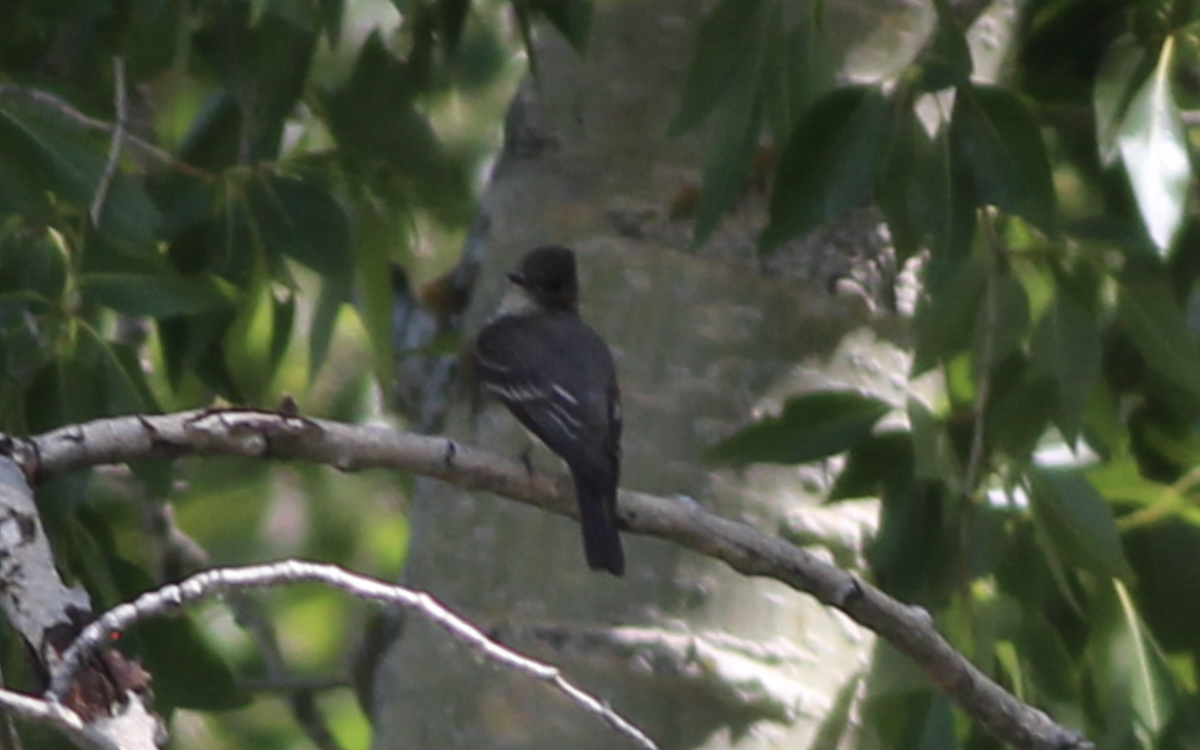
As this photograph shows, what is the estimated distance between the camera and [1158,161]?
6.56 ft

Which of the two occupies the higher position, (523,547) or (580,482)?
(580,482)

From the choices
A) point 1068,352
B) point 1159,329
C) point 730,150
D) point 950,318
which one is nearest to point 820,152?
point 730,150

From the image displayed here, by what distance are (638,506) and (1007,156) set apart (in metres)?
0.57

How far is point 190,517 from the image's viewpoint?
3605 millimetres

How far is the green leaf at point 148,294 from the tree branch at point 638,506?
379 millimetres

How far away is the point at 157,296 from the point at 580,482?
562 millimetres

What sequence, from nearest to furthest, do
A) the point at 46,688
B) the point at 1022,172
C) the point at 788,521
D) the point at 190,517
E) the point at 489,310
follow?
1. the point at 46,688
2. the point at 1022,172
3. the point at 788,521
4. the point at 489,310
5. the point at 190,517

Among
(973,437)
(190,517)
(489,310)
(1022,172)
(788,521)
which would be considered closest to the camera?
(1022,172)

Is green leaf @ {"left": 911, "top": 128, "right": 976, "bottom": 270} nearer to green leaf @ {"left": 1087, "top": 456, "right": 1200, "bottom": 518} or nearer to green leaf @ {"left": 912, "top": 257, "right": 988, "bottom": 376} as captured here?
green leaf @ {"left": 912, "top": 257, "right": 988, "bottom": 376}

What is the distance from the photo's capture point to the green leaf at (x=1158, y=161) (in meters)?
1.97

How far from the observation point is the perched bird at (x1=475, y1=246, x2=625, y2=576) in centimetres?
214

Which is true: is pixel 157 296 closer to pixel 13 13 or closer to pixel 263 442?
pixel 263 442

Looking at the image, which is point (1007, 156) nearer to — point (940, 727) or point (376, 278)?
point (940, 727)

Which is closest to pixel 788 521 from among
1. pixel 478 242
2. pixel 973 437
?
pixel 973 437
